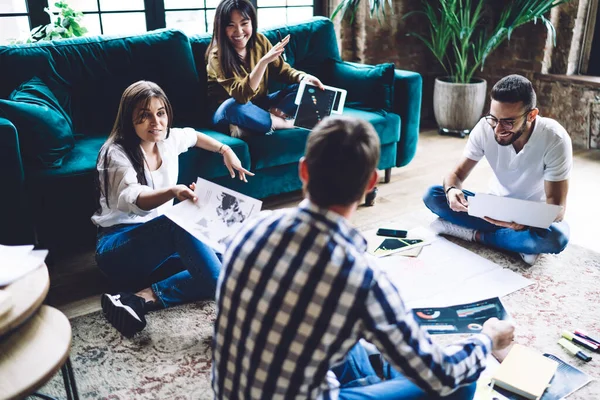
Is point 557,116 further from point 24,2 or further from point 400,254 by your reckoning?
point 24,2

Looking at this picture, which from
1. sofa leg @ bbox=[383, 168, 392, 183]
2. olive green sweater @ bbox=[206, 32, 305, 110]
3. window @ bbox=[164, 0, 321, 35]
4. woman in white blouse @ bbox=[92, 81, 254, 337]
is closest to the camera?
woman in white blouse @ bbox=[92, 81, 254, 337]

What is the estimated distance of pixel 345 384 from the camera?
3.86ft

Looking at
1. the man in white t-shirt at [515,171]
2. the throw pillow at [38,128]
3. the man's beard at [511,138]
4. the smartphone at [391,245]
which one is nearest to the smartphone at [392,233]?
the smartphone at [391,245]

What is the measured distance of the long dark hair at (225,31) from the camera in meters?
2.53

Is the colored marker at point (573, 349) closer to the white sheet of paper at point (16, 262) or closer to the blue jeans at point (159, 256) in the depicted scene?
the blue jeans at point (159, 256)

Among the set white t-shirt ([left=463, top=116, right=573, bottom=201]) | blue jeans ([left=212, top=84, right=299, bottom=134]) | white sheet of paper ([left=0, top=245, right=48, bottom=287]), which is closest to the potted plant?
blue jeans ([left=212, top=84, right=299, bottom=134])

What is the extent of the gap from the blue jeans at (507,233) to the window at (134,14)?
1.47m

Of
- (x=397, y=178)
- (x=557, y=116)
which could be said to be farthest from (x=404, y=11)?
(x=397, y=178)

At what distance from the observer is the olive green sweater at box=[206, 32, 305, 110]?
250 centimetres

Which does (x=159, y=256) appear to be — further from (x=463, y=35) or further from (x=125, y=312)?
(x=463, y=35)

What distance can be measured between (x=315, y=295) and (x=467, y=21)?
11.2 feet

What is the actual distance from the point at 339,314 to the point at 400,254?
55.9 inches

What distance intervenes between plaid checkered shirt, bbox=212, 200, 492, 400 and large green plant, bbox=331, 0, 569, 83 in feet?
A: 9.71

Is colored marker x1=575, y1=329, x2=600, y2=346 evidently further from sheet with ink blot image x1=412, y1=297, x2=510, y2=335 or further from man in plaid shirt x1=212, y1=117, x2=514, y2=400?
man in plaid shirt x1=212, y1=117, x2=514, y2=400
